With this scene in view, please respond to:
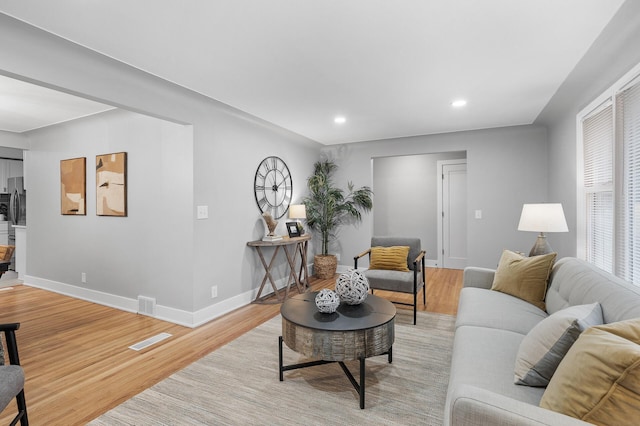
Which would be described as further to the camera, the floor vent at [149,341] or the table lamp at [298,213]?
the table lamp at [298,213]

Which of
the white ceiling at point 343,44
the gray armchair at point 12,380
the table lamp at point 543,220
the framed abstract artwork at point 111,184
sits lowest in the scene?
the gray armchair at point 12,380

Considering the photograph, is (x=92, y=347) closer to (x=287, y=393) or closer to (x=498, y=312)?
(x=287, y=393)

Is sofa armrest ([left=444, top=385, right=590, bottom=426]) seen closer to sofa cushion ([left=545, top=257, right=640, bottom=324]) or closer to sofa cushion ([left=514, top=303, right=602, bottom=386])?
sofa cushion ([left=514, top=303, right=602, bottom=386])

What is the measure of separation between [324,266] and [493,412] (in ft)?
13.8

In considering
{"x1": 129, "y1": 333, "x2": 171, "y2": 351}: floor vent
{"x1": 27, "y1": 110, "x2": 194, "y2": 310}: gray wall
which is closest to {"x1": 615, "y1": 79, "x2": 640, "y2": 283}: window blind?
{"x1": 27, "y1": 110, "x2": 194, "y2": 310}: gray wall

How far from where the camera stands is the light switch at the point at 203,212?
129 inches

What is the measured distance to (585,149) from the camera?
3117 mm

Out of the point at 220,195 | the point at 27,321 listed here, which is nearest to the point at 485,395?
the point at 220,195

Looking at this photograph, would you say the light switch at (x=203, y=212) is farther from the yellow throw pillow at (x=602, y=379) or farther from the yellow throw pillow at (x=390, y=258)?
the yellow throw pillow at (x=602, y=379)

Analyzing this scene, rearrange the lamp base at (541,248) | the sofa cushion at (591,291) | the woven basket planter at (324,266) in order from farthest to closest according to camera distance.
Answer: the woven basket planter at (324,266), the lamp base at (541,248), the sofa cushion at (591,291)

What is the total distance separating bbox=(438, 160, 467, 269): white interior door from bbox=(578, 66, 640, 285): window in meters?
2.82

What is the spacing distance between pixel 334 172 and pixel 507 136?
278 cm

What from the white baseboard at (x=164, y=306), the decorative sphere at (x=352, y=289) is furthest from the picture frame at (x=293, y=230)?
the decorative sphere at (x=352, y=289)

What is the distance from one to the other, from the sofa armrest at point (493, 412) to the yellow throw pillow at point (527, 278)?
1.68 metres
